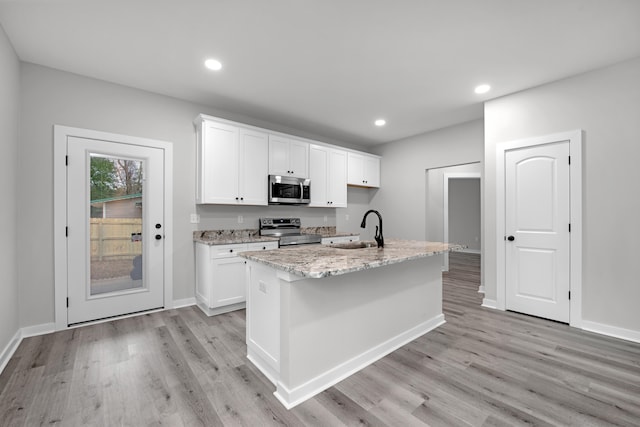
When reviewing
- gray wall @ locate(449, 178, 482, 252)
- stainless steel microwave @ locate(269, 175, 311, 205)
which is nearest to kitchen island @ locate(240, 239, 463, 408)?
stainless steel microwave @ locate(269, 175, 311, 205)

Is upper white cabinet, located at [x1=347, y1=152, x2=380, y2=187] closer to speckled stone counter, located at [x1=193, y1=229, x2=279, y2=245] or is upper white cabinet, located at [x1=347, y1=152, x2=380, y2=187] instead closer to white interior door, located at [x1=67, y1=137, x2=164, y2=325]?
speckled stone counter, located at [x1=193, y1=229, x2=279, y2=245]

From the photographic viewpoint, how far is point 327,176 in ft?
16.3

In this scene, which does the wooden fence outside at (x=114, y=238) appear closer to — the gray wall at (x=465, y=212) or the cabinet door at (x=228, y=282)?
the cabinet door at (x=228, y=282)

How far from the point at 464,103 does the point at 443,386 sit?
3.43m

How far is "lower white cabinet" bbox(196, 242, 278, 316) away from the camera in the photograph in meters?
3.28

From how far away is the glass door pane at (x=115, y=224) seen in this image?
308 centimetres

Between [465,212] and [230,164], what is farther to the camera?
[465,212]

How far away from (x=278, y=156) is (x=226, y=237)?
1.43 meters

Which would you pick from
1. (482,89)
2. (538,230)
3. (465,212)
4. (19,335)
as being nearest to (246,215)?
(19,335)

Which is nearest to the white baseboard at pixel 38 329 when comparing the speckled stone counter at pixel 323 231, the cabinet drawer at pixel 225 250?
the cabinet drawer at pixel 225 250

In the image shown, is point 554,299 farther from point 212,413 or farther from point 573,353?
point 212,413

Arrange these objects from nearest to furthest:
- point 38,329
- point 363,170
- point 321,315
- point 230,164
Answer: point 321,315 < point 38,329 < point 230,164 < point 363,170

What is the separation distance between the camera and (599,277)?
2855mm

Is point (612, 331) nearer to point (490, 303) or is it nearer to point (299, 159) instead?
point (490, 303)
